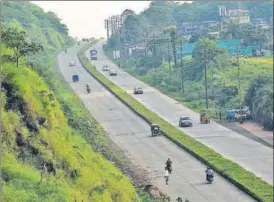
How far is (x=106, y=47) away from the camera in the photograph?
455 ft

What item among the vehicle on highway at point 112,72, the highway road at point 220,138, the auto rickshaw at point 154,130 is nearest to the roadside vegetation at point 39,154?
the highway road at point 220,138

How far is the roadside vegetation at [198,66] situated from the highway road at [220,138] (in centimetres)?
180

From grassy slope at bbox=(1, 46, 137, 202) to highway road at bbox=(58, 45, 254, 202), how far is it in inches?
145

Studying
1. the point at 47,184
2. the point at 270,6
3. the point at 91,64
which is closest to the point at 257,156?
the point at 47,184

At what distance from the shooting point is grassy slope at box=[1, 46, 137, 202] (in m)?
19.0

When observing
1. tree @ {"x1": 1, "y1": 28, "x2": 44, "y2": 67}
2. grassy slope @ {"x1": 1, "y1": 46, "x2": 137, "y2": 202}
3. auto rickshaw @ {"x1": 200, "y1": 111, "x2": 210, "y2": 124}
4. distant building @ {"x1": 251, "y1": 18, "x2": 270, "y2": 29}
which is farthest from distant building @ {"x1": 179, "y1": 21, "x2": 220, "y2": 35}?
grassy slope @ {"x1": 1, "y1": 46, "x2": 137, "y2": 202}

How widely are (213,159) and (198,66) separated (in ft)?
140

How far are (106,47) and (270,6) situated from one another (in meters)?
30.2

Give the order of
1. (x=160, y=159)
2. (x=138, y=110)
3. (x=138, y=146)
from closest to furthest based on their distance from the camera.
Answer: (x=160, y=159) < (x=138, y=146) < (x=138, y=110)

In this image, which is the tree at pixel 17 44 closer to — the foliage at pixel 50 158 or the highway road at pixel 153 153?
the foliage at pixel 50 158

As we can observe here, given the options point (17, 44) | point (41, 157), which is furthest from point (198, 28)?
point (41, 157)

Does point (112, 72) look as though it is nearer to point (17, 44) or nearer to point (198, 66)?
point (198, 66)

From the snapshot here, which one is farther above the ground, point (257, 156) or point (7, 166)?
point (7, 166)

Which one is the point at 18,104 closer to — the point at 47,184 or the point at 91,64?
the point at 47,184
